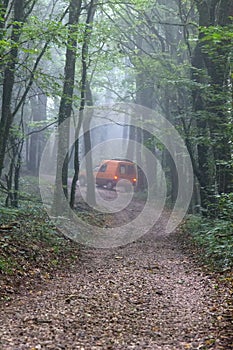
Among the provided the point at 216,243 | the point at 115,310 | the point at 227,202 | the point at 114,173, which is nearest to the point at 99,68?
the point at 114,173

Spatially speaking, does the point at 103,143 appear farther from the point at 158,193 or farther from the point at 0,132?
the point at 0,132

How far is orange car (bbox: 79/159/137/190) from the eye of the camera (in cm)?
3132

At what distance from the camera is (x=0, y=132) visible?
11.4 metres

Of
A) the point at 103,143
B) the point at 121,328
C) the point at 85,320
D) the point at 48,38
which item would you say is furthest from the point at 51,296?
the point at 103,143

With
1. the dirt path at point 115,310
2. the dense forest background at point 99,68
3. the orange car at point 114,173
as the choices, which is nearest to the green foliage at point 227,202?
the dense forest background at point 99,68

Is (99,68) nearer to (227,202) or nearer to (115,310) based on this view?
(227,202)

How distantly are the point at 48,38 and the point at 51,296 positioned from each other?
22.4ft

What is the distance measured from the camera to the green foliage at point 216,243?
8956 millimetres

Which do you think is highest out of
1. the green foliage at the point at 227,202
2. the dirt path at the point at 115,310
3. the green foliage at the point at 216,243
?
the green foliage at the point at 227,202

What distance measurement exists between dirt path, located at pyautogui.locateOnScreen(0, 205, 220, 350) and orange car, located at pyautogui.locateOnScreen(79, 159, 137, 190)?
21557mm

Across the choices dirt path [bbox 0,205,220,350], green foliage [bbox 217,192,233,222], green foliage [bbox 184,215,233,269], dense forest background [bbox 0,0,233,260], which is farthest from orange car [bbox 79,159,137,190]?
dirt path [bbox 0,205,220,350]

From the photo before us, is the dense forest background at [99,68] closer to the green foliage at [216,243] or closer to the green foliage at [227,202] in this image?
the green foliage at [227,202]

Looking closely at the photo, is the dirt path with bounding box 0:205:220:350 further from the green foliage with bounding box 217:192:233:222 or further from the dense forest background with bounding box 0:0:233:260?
the dense forest background with bounding box 0:0:233:260

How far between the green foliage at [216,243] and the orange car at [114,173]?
18014 mm
